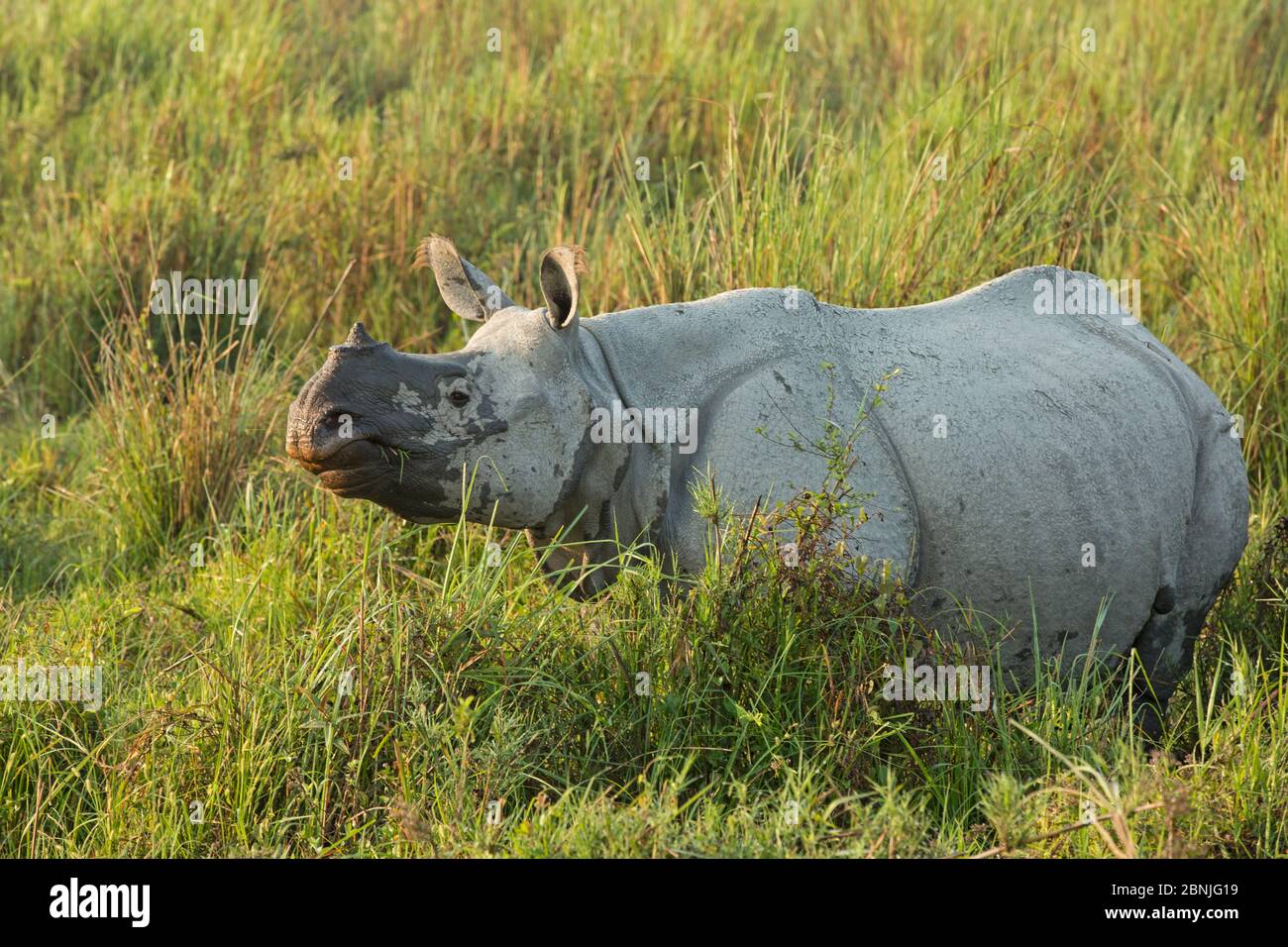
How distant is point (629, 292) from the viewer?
5.83 metres

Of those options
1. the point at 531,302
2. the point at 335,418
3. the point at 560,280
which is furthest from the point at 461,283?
the point at 531,302

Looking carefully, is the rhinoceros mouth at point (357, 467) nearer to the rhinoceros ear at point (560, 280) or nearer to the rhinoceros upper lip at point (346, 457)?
the rhinoceros upper lip at point (346, 457)

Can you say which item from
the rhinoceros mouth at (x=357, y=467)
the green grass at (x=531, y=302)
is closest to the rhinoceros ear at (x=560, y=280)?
the rhinoceros mouth at (x=357, y=467)

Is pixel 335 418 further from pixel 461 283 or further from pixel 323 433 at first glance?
pixel 461 283

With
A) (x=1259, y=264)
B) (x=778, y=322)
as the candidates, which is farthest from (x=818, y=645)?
(x=1259, y=264)

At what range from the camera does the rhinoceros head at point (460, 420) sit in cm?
374

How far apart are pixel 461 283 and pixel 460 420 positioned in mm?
725

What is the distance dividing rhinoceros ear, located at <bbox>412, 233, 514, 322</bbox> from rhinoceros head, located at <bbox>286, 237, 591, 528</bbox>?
317 millimetres

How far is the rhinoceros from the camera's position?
387 centimetres

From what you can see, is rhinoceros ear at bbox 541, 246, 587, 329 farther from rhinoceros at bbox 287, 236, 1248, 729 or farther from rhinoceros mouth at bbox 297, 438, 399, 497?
rhinoceros mouth at bbox 297, 438, 399, 497

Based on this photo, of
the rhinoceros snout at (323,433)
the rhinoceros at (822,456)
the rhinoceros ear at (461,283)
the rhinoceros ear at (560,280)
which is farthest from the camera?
the rhinoceros ear at (461,283)

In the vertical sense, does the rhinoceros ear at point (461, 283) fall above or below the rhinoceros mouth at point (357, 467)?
above

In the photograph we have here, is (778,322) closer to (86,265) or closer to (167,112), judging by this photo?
(86,265)

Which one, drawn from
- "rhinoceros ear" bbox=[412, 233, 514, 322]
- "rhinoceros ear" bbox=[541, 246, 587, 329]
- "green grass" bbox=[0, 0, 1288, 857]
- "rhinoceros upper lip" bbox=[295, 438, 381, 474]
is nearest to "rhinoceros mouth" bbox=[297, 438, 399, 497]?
"rhinoceros upper lip" bbox=[295, 438, 381, 474]
